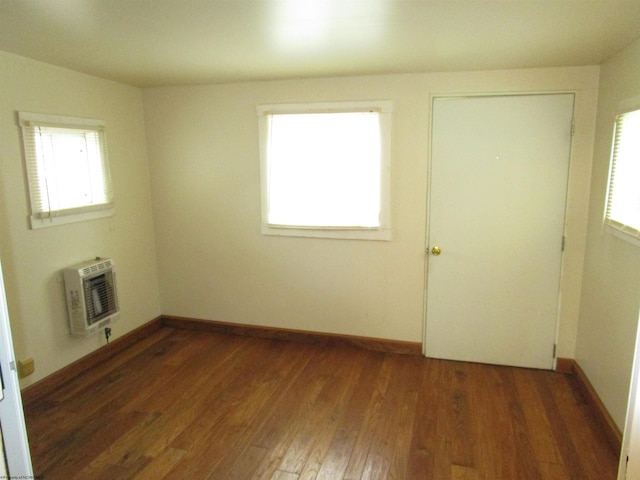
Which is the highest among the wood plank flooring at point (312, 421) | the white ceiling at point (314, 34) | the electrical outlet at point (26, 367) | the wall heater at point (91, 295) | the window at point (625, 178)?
the white ceiling at point (314, 34)

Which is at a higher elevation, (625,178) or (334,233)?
(625,178)

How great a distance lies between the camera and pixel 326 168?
11.3 feet

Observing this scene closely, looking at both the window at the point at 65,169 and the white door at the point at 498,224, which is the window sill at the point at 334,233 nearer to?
the white door at the point at 498,224

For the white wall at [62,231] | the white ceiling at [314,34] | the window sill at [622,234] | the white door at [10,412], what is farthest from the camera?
the white wall at [62,231]

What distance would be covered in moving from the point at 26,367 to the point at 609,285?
387 centimetres

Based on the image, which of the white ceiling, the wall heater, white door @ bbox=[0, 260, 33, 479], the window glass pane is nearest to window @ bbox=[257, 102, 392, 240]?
the window glass pane

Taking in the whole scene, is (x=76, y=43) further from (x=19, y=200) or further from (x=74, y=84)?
(x=19, y=200)

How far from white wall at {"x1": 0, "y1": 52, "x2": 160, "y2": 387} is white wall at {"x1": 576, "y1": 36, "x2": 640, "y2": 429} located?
372cm

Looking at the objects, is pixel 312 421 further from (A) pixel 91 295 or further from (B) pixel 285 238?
(A) pixel 91 295

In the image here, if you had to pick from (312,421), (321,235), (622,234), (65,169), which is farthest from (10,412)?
(622,234)

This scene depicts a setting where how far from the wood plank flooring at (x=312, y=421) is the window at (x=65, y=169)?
131 centimetres

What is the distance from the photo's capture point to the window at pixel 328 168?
3.36 m

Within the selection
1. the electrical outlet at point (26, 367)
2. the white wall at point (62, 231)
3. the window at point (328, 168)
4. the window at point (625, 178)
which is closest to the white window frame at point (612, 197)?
the window at point (625, 178)

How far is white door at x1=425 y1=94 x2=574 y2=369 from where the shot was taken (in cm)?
307
